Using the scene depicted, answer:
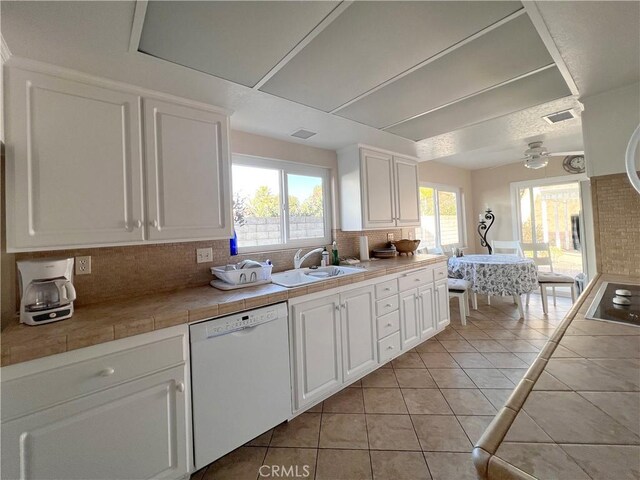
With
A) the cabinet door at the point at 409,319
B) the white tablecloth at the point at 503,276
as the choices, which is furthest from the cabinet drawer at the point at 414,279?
the white tablecloth at the point at 503,276

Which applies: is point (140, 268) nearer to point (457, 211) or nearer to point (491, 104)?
point (491, 104)

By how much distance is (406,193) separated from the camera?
326 cm

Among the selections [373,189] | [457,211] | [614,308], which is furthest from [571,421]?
[457,211]

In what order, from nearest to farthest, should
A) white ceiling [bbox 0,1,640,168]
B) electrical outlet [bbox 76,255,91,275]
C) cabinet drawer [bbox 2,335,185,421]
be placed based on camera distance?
cabinet drawer [bbox 2,335,185,421], white ceiling [bbox 0,1,640,168], electrical outlet [bbox 76,255,91,275]

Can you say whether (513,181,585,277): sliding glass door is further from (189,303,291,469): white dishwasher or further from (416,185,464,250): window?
(189,303,291,469): white dishwasher

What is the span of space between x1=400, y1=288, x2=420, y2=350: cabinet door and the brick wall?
1317mm

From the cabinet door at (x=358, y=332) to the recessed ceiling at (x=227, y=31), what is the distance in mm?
1580

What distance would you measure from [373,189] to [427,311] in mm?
1415

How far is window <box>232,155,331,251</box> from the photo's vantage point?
2.33 m

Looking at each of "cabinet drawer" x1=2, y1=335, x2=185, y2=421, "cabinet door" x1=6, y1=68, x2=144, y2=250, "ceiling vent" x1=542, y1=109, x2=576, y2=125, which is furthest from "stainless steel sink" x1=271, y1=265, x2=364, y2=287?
"ceiling vent" x1=542, y1=109, x2=576, y2=125

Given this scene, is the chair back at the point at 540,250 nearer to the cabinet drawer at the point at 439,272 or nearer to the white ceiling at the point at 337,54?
the cabinet drawer at the point at 439,272

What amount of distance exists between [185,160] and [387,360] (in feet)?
7.30

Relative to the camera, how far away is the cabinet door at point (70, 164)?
3.92ft

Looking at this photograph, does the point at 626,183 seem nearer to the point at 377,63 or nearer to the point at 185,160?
the point at 377,63
